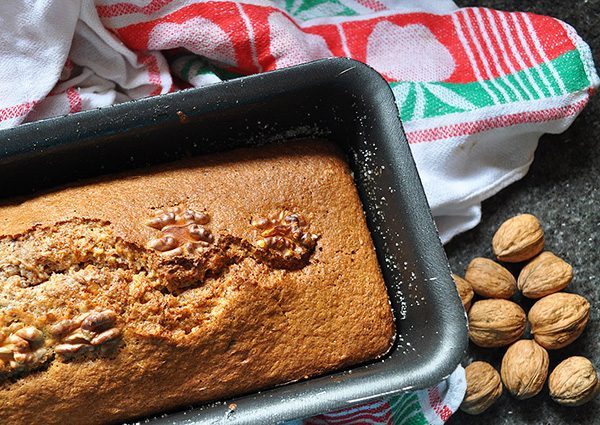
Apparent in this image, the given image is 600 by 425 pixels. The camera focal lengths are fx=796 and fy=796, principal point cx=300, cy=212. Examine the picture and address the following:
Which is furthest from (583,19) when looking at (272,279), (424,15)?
(272,279)

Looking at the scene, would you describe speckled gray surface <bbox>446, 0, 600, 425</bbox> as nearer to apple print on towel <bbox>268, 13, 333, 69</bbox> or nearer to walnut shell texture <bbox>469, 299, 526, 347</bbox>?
walnut shell texture <bbox>469, 299, 526, 347</bbox>

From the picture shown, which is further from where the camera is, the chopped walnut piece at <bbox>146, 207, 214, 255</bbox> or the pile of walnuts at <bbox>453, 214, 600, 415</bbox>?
the pile of walnuts at <bbox>453, 214, 600, 415</bbox>

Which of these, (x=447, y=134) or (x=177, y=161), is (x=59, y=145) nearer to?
(x=177, y=161)

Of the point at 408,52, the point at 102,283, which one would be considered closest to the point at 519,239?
the point at 408,52

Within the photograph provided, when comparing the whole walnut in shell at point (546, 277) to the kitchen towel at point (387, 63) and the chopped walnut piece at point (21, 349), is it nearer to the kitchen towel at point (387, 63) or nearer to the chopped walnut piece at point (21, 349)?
the kitchen towel at point (387, 63)

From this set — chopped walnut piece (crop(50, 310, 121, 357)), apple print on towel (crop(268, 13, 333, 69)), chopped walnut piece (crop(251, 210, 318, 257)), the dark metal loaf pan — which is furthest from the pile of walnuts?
chopped walnut piece (crop(50, 310, 121, 357))

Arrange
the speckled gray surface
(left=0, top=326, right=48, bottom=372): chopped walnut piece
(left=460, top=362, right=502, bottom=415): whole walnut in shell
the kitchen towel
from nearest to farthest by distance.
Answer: (left=0, top=326, right=48, bottom=372): chopped walnut piece, the kitchen towel, (left=460, top=362, right=502, bottom=415): whole walnut in shell, the speckled gray surface

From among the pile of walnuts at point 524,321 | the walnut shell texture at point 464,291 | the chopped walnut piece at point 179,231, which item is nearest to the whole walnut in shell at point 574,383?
the pile of walnuts at point 524,321
